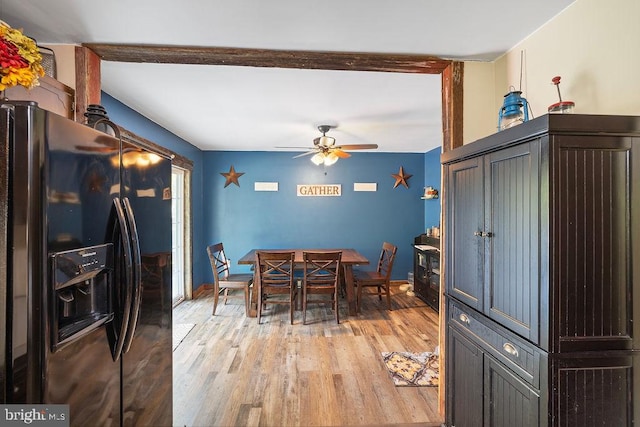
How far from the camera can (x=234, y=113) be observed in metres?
3.18

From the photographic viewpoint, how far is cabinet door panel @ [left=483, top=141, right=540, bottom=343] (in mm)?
1083

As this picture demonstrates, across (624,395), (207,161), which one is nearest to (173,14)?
(624,395)

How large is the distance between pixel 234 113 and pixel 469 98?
2.34 m

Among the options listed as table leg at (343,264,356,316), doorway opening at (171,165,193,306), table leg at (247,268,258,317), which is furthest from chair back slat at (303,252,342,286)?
doorway opening at (171,165,193,306)

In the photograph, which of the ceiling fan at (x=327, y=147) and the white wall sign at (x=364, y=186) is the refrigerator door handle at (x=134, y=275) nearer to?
the ceiling fan at (x=327, y=147)

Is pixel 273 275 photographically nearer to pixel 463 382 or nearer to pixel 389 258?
pixel 389 258

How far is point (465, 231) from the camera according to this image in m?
1.52

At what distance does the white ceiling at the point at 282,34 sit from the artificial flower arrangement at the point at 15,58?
570mm

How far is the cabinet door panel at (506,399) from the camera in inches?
42.9

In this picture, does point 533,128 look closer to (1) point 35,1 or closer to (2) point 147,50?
(2) point 147,50

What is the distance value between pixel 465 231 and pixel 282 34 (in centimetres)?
148

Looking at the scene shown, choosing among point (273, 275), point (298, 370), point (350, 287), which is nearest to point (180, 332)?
point (273, 275)

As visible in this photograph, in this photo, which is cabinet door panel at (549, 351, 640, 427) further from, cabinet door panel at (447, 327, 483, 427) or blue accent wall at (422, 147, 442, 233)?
blue accent wall at (422, 147, 442, 233)

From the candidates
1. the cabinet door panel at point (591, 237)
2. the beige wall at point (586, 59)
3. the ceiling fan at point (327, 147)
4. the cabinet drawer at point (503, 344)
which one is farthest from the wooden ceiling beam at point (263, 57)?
the ceiling fan at point (327, 147)
